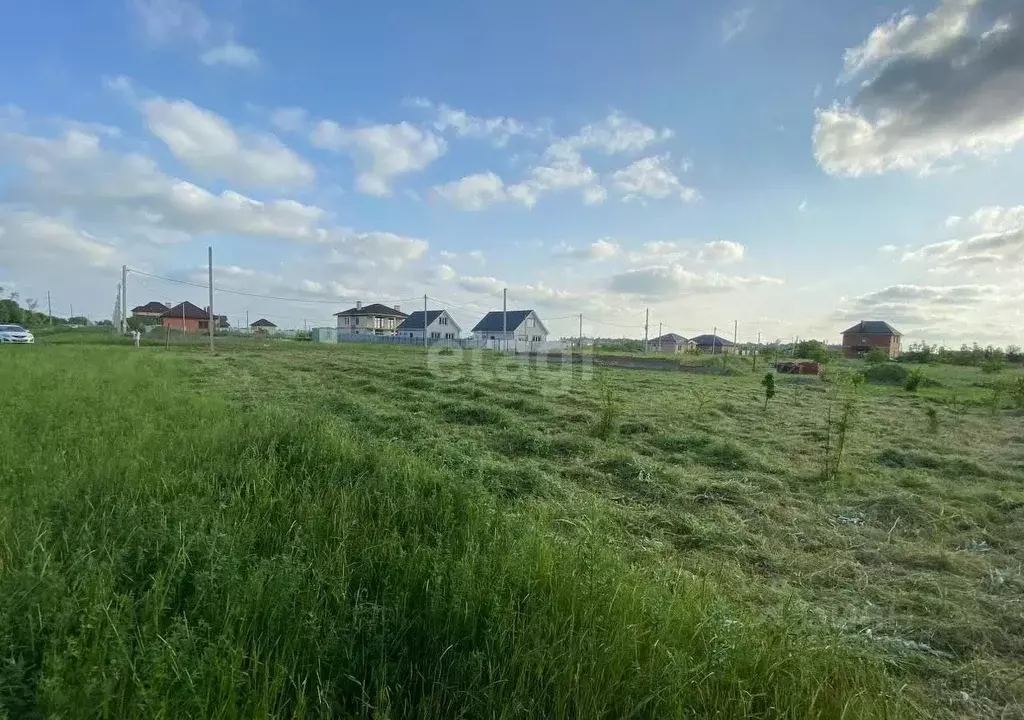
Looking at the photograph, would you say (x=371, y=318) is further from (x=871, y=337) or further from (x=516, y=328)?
(x=871, y=337)

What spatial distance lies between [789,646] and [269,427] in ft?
14.5

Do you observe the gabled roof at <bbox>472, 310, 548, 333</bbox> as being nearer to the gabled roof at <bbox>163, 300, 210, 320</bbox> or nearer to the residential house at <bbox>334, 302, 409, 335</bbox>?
the residential house at <bbox>334, 302, 409, 335</bbox>

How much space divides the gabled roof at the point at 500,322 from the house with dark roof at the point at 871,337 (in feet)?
108

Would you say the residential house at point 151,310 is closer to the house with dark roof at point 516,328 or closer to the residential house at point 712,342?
the house with dark roof at point 516,328

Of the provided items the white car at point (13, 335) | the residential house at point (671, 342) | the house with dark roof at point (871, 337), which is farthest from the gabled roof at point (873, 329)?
the white car at point (13, 335)

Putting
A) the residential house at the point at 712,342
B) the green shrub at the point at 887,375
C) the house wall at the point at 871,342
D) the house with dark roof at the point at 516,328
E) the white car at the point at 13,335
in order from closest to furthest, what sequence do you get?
the green shrub at the point at 887,375, the white car at the point at 13,335, the house with dark roof at the point at 516,328, the house wall at the point at 871,342, the residential house at the point at 712,342

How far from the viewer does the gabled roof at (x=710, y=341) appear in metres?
61.0

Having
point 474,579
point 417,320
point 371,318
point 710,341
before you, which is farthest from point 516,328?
point 474,579

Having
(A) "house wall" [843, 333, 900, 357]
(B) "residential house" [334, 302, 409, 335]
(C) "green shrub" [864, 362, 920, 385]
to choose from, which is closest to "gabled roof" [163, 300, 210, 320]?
(B) "residential house" [334, 302, 409, 335]

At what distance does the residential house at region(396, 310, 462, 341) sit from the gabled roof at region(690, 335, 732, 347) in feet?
99.4

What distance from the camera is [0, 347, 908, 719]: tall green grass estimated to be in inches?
60.0

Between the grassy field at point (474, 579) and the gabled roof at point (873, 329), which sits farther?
the gabled roof at point (873, 329)

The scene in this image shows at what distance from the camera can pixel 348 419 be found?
6531 millimetres

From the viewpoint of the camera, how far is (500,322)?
1943 inches
